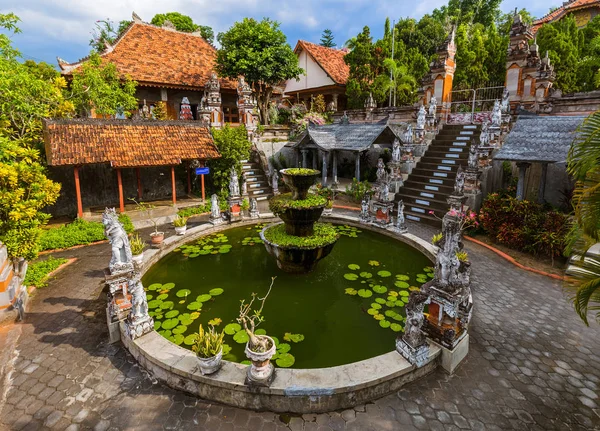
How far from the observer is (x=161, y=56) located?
22969 millimetres

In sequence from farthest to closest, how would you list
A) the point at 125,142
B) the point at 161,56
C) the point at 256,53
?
the point at 161,56
the point at 256,53
the point at 125,142

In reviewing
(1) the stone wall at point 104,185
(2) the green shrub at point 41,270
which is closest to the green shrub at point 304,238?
(2) the green shrub at point 41,270

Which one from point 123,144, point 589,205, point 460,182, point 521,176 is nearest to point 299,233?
point 589,205

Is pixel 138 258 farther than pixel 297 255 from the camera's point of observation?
Yes

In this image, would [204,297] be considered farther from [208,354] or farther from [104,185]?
[104,185]

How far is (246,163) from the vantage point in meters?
19.3

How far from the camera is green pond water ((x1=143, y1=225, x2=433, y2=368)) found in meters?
6.02

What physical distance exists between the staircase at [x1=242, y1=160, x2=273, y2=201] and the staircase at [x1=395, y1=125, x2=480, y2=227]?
7208mm

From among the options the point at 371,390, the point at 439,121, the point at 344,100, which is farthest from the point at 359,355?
Answer: the point at 344,100

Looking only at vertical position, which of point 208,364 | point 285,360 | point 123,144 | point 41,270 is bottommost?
point 285,360

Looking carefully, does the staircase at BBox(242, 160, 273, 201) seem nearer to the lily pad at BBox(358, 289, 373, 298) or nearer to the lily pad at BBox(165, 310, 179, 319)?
the lily pad at BBox(358, 289, 373, 298)

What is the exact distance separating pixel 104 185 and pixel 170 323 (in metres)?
11.5

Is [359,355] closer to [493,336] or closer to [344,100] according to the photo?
[493,336]

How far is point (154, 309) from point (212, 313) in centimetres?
135
